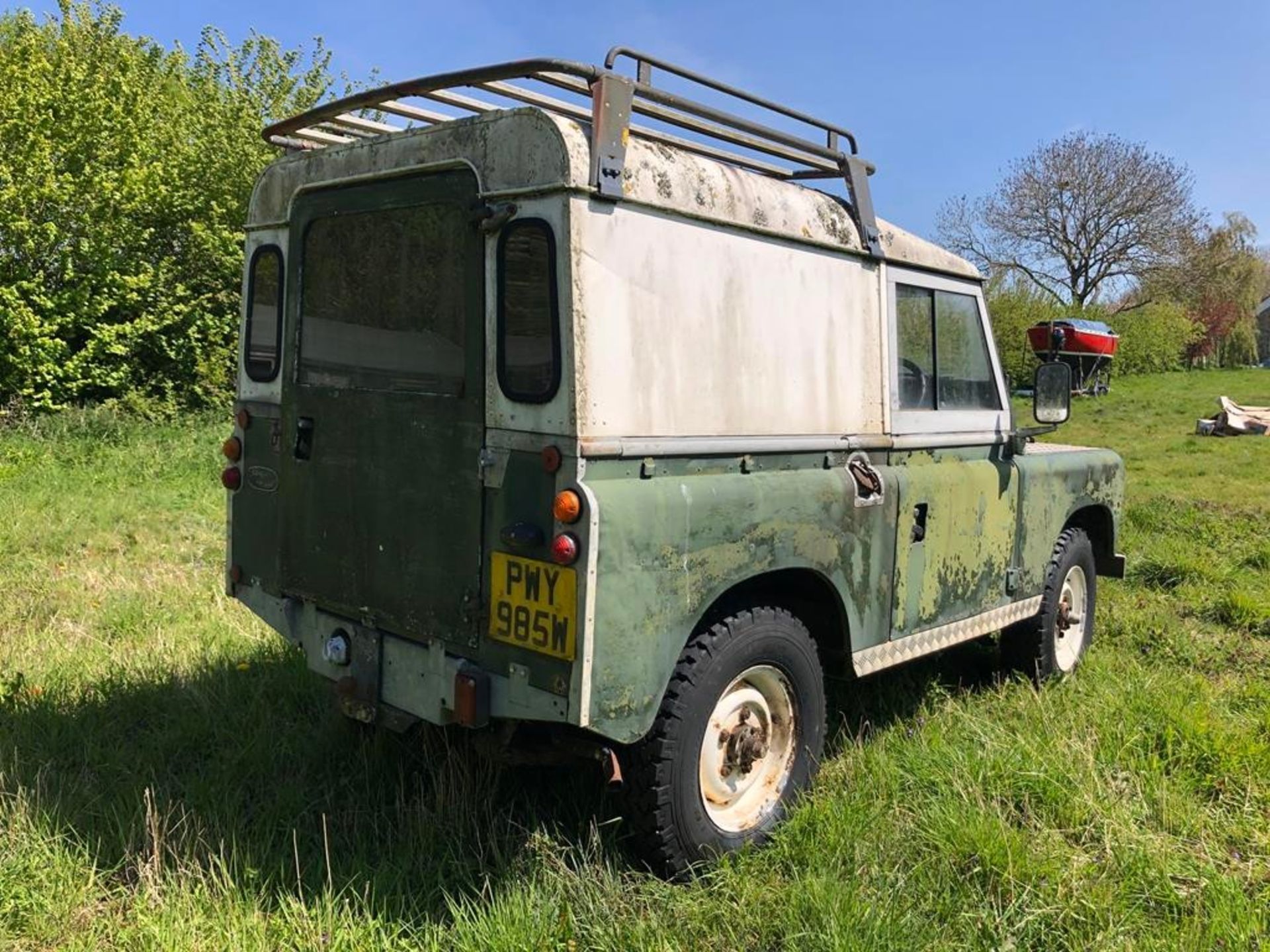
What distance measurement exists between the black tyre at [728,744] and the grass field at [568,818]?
12 centimetres

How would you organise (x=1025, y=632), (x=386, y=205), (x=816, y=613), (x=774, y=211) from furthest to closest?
(x=1025, y=632) < (x=816, y=613) < (x=774, y=211) < (x=386, y=205)

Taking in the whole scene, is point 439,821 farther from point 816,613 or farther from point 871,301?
point 871,301

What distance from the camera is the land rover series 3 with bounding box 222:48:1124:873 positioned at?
8.92 feet

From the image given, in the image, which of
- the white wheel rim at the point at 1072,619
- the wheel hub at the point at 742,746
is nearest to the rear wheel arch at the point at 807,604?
the wheel hub at the point at 742,746

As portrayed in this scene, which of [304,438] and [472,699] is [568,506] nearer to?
[472,699]

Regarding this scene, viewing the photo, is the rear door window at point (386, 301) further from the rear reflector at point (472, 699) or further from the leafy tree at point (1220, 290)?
the leafy tree at point (1220, 290)

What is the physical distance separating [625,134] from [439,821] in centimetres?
236

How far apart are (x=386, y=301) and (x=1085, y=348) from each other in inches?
1039

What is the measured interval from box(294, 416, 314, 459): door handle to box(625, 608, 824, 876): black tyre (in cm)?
155

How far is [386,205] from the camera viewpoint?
3.13 m

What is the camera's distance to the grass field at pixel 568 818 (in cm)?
280

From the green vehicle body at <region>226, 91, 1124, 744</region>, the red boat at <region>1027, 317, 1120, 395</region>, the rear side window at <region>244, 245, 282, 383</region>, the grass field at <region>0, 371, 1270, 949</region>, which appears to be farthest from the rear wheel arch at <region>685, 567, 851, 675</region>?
the red boat at <region>1027, 317, 1120, 395</region>

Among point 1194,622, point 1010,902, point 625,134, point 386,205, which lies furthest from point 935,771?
point 1194,622

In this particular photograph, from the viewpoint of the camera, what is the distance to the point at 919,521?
388cm
